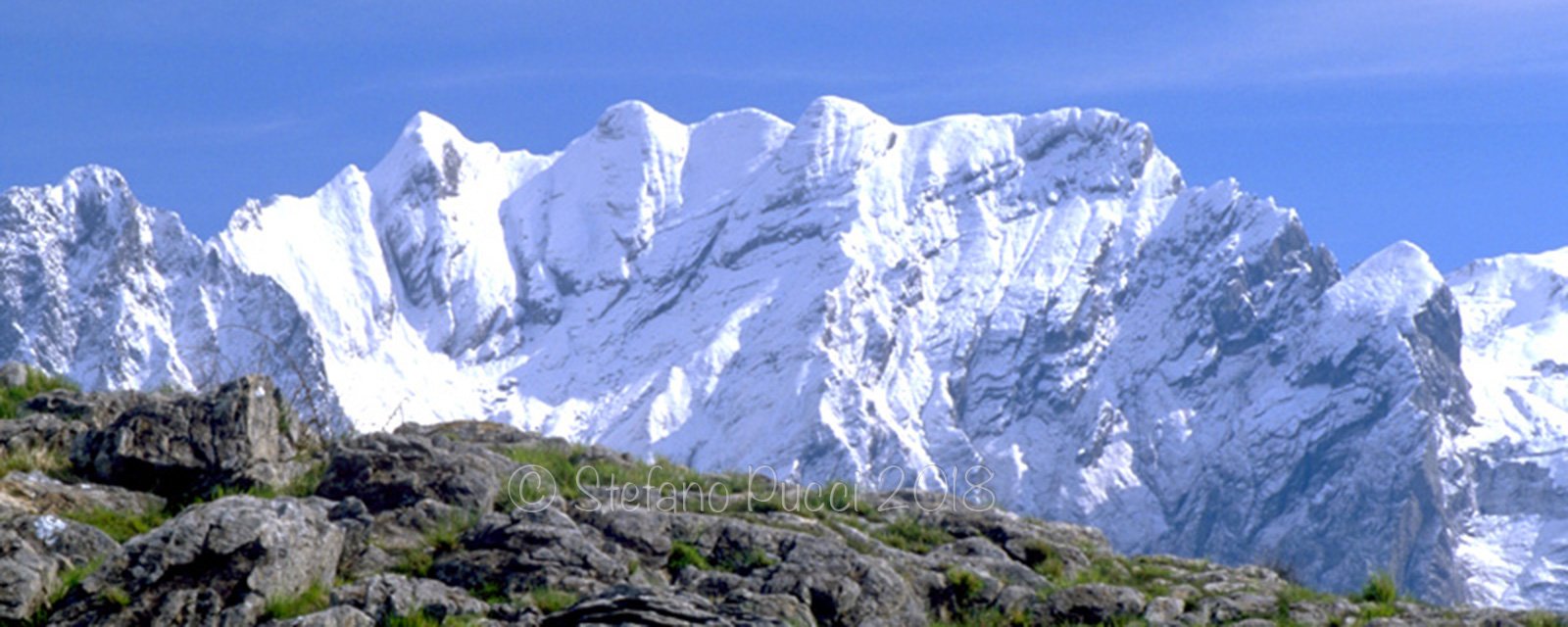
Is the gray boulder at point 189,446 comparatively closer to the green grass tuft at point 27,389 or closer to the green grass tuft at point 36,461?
the green grass tuft at point 36,461

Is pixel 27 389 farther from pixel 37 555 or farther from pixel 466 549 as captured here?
pixel 466 549

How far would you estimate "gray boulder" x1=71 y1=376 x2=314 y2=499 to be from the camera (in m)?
22.8

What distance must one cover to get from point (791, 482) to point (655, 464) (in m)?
1.71

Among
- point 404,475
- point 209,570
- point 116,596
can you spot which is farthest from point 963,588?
point 116,596

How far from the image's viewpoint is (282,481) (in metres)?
23.1

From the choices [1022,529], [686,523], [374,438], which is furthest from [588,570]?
[1022,529]

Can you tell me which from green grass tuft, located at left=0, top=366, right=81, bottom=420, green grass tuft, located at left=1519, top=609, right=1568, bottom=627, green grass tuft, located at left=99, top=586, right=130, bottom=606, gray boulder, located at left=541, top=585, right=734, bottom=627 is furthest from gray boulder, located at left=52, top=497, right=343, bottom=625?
green grass tuft, located at left=1519, top=609, right=1568, bottom=627

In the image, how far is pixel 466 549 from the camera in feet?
70.5

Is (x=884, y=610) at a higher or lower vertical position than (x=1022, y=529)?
lower

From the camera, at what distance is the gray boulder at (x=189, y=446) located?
22.8 metres

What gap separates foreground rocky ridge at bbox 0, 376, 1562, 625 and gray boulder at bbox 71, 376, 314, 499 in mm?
22

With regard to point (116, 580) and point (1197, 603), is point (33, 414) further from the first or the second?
point (1197, 603)

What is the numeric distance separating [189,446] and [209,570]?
377 cm

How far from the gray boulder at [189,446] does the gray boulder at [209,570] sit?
2.71 metres
